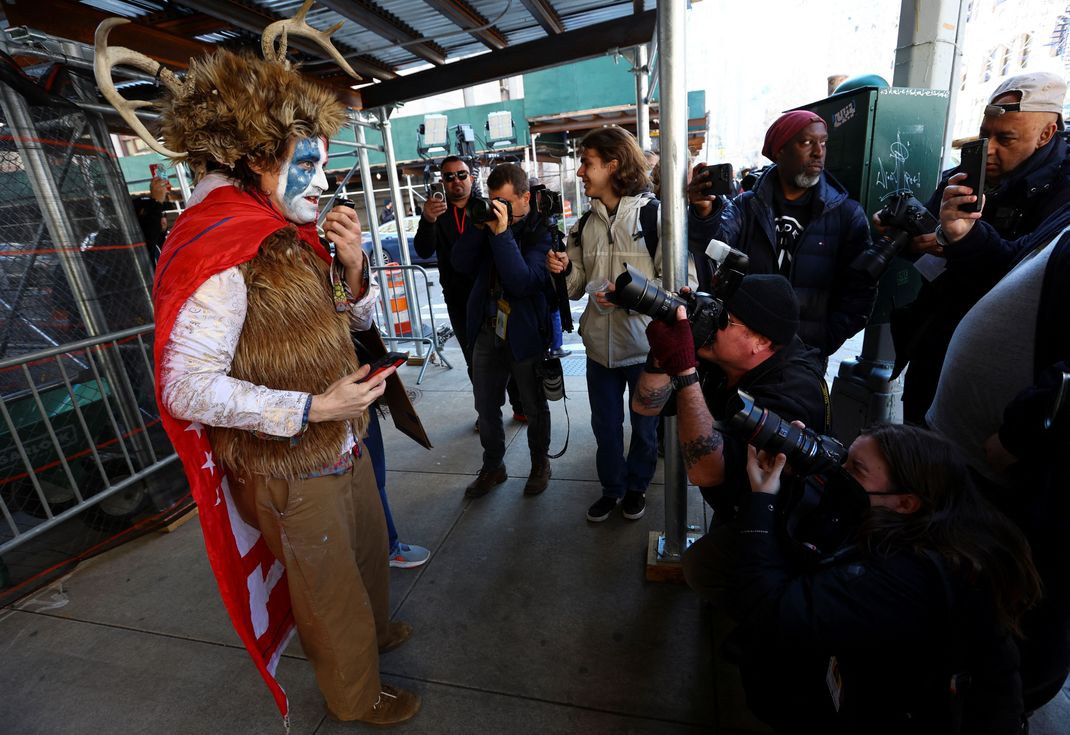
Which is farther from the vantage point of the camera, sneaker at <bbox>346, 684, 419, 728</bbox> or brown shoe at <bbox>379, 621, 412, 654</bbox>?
brown shoe at <bbox>379, 621, 412, 654</bbox>

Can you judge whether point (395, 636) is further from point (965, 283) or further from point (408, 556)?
point (965, 283)

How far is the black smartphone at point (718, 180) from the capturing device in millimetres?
2333

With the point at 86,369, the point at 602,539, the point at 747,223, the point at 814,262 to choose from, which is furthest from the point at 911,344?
the point at 86,369

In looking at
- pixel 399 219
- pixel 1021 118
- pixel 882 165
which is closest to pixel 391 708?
pixel 1021 118

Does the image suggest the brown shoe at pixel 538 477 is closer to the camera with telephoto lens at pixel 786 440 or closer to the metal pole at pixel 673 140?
the metal pole at pixel 673 140

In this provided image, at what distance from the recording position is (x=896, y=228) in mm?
2270

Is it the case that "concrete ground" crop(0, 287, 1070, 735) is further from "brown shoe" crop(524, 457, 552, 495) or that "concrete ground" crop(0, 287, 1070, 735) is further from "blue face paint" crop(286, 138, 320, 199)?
"blue face paint" crop(286, 138, 320, 199)

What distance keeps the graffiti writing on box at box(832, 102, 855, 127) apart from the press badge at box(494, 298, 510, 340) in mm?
2111

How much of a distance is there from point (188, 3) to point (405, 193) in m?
15.9

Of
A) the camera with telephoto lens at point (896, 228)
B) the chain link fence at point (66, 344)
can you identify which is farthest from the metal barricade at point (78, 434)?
the camera with telephoto lens at point (896, 228)

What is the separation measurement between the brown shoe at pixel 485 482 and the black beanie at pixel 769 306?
209cm

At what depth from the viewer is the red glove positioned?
1.57 m

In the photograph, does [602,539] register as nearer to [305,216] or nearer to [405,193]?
[305,216]

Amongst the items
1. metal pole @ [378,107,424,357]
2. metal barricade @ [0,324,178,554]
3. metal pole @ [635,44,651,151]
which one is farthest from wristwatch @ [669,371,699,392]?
metal pole @ [378,107,424,357]
